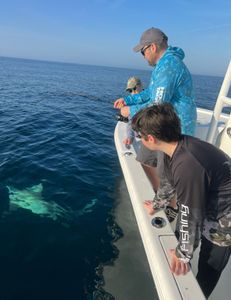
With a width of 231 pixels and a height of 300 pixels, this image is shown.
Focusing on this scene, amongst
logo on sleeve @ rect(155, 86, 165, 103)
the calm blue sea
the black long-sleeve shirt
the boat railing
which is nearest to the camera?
the black long-sleeve shirt

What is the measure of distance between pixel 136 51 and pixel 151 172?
2.01m

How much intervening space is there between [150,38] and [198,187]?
218cm

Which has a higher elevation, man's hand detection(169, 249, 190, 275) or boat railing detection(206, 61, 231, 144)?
boat railing detection(206, 61, 231, 144)

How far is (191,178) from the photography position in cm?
204

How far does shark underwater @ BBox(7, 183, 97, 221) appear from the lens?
5677 mm

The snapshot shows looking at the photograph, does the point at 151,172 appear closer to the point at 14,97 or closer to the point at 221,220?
the point at 221,220

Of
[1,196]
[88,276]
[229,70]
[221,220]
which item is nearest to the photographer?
[221,220]

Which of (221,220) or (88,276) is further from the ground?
(221,220)

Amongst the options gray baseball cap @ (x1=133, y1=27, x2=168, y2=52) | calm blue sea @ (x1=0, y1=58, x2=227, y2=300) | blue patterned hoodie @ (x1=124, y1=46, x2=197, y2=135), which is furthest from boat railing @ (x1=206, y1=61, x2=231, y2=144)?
calm blue sea @ (x1=0, y1=58, x2=227, y2=300)

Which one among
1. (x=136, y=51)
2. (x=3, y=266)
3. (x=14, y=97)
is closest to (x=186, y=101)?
(x=136, y=51)

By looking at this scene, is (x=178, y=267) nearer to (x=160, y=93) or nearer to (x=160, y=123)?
(x=160, y=123)

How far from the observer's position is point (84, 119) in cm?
1520

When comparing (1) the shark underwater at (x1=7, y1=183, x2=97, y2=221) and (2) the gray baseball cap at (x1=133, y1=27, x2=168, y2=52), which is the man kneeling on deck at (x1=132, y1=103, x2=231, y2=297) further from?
(1) the shark underwater at (x1=7, y1=183, x2=97, y2=221)

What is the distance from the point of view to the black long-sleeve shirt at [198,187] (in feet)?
6.75
